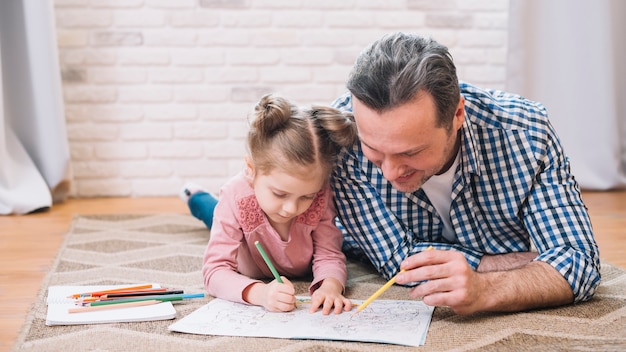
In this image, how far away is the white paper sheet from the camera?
55.4 inches

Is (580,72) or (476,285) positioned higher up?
(580,72)

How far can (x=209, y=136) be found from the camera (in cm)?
309

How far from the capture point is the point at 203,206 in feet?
7.84

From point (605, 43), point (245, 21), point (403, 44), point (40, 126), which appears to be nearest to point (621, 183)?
point (605, 43)

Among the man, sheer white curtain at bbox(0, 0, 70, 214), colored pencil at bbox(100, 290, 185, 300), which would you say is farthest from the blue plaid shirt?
sheer white curtain at bbox(0, 0, 70, 214)

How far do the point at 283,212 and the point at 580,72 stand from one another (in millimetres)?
1956

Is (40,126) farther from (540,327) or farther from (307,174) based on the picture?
(540,327)

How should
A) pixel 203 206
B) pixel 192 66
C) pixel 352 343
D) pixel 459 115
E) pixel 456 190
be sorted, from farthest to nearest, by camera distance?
pixel 192 66 < pixel 203 206 < pixel 456 190 < pixel 459 115 < pixel 352 343

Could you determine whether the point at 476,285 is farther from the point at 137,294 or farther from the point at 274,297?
the point at 137,294

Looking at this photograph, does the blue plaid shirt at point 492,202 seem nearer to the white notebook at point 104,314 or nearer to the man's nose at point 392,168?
the man's nose at point 392,168

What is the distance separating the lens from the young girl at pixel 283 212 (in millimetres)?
1586

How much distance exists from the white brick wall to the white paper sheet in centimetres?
156

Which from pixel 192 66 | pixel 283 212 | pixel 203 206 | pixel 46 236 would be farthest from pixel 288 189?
pixel 192 66

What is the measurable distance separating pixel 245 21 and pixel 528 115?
163 centimetres
